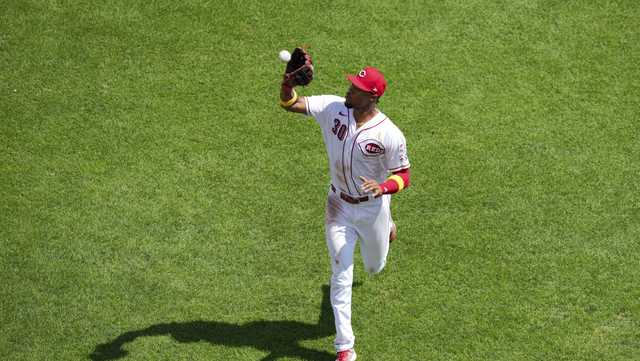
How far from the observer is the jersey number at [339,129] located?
7.97 metres

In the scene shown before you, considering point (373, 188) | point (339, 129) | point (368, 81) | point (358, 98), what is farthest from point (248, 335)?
point (368, 81)

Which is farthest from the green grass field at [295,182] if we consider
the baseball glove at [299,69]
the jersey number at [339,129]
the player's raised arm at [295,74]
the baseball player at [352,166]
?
the baseball glove at [299,69]

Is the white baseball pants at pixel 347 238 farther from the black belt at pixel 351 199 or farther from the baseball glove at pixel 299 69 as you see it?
the baseball glove at pixel 299 69

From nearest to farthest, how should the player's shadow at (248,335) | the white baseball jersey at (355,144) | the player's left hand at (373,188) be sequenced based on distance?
the player's left hand at (373,188), the white baseball jersey at (355,144), the player's shadow at (248,335)

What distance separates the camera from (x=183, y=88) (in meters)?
11.0

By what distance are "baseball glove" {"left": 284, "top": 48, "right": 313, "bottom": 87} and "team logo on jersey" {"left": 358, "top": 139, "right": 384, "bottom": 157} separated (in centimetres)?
77

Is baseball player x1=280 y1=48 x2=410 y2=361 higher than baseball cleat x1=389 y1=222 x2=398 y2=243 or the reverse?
higher

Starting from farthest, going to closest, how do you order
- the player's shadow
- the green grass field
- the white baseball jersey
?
the green grass field < the player's shadow < the white baseball jersey

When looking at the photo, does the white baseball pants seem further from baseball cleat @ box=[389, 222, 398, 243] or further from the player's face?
the player's face

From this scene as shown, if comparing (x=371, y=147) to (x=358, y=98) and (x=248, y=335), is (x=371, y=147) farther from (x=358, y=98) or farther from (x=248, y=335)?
(x=248, y=335)

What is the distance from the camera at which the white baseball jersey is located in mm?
7898

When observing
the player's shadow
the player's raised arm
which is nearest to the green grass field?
the player's shadow

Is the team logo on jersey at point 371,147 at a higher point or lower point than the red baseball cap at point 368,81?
lower

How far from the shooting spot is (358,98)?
7.86 m
